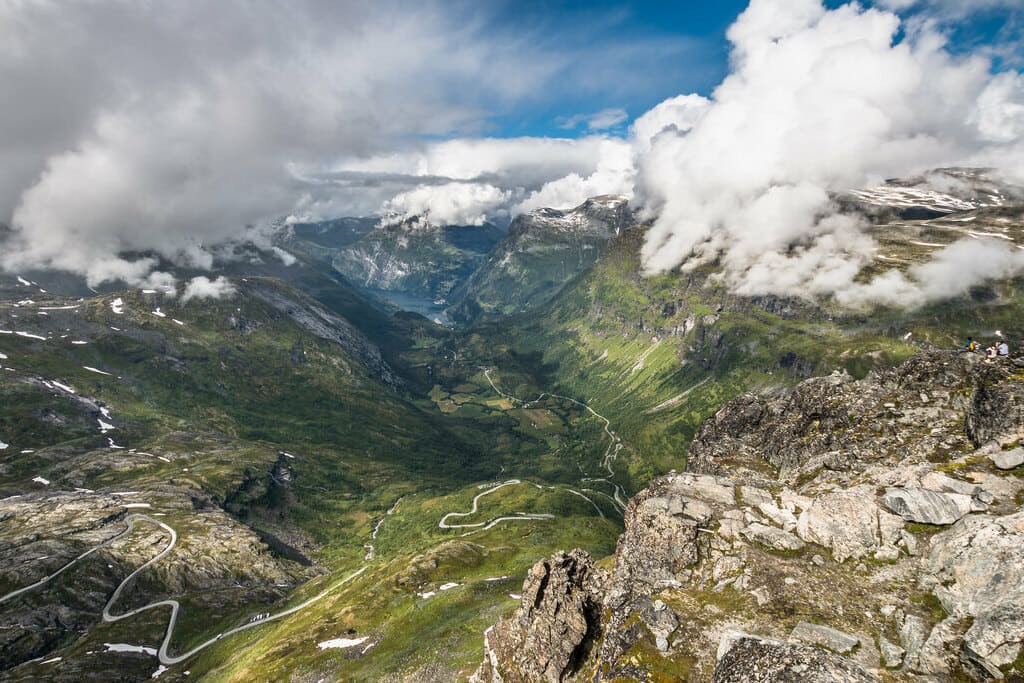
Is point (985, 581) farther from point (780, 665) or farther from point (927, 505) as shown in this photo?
point (780, 665)

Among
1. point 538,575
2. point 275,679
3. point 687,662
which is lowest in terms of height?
point 275,679

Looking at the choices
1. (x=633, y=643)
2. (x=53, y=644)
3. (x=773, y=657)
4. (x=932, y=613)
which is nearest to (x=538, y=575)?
(x=633, y=643)

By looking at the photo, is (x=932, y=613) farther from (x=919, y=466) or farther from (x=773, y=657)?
(x=919, y=466)

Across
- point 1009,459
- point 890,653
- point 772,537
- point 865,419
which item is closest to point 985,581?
point 890,653

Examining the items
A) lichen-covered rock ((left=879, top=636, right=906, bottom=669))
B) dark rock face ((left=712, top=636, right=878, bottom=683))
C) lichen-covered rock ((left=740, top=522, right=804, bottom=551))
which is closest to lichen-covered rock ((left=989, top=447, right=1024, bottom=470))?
lichen-covered rock ((left=740, top=522, right=804, bottom=551))

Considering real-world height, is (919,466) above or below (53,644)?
above

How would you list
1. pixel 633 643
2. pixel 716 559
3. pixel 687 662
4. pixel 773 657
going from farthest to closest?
1. pixel 716 559
2. pixel 633 643
3. pixel 687 662
4. pixel 773 657

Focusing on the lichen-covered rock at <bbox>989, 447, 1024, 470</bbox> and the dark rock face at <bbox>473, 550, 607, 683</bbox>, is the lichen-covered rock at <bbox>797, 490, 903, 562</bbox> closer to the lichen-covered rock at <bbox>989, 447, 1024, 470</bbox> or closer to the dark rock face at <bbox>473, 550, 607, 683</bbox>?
the lichen-covered rock at <bbox>989, 447, 1024, 470</bbox>

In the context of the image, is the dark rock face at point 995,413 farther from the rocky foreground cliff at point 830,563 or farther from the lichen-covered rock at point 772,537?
the lichen-covered rock at point 772,537
